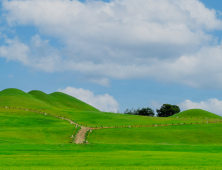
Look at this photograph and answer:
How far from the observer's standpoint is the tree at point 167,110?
17650cm

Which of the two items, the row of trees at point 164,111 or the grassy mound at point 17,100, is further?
the row of trees at point 164,111

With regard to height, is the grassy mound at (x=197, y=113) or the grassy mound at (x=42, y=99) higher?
the grassy mound at (x=42, y=99)

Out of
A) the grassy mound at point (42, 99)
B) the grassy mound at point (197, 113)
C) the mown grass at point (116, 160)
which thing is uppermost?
the grassy mound at point (42, 99)

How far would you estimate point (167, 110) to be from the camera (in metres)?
177

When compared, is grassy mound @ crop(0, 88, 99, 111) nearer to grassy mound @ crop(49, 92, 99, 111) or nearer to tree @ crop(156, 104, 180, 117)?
grassy mound @ crop(49, 92, 99, 111)

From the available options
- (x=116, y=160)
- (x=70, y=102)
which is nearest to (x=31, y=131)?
(x=116, y=160)

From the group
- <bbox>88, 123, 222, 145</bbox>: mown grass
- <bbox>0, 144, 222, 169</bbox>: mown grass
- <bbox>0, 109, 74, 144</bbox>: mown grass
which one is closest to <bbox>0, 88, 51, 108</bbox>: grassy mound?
<bbox>0, 109, 74, 144</bbox>: mown grass

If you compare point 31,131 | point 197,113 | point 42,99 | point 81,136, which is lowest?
point 81,136

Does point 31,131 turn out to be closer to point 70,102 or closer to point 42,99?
point 42,99

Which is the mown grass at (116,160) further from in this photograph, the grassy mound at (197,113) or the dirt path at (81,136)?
the grassy mound at (197,113)

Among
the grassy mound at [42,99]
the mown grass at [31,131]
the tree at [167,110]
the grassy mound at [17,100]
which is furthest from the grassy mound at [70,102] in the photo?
the mown grass at [31,131]

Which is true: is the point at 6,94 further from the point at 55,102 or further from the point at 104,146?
the point at 104,146

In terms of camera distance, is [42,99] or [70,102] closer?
[42,99]

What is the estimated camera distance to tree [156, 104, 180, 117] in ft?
579
